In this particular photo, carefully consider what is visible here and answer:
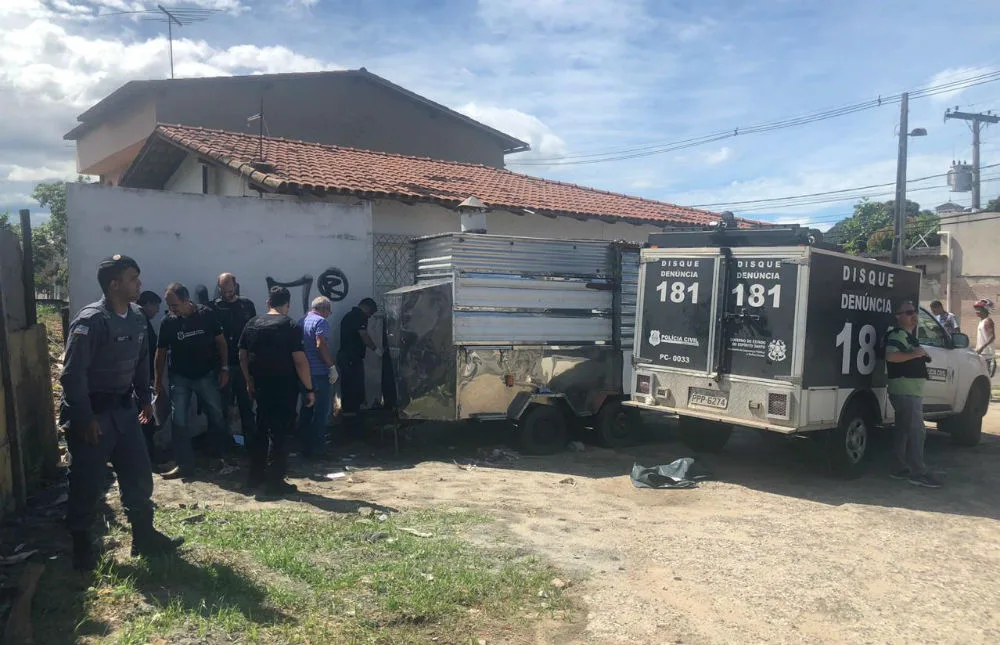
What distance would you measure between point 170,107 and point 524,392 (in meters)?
15.8

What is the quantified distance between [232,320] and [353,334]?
1.52 m

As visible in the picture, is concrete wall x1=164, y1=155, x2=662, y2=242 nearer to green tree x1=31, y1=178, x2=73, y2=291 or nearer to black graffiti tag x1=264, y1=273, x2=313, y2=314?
black graffiti tag x1=264, y1=273, x2=313, y2=314

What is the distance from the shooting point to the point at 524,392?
27.2ft

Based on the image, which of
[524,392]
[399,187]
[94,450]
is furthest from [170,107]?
[94,450]

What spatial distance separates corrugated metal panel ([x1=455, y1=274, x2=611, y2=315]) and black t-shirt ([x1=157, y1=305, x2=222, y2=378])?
8.17 ft

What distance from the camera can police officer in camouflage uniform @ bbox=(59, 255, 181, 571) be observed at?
4.30m

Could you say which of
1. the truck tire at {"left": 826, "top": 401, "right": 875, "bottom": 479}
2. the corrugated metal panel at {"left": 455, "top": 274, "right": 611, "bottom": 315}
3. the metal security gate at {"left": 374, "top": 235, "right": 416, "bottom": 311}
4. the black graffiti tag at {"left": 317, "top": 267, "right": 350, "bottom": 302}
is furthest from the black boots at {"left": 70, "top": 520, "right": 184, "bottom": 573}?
the truck tire at {"left": 826, "top": 401, "right": 875, "bottom": 479}

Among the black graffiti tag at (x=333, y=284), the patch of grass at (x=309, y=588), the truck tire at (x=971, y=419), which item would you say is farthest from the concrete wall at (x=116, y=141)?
the truck tire at (x=971, y=419)

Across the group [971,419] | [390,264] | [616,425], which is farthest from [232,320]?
[971,419]

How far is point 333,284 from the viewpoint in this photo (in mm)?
9273

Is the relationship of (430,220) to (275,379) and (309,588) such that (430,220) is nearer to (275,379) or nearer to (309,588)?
(275,379)

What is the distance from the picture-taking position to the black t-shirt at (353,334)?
28.4 feet

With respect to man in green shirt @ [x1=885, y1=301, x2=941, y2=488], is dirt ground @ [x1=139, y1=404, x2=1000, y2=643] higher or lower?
lower

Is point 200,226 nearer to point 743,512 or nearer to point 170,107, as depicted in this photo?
point 743,512
